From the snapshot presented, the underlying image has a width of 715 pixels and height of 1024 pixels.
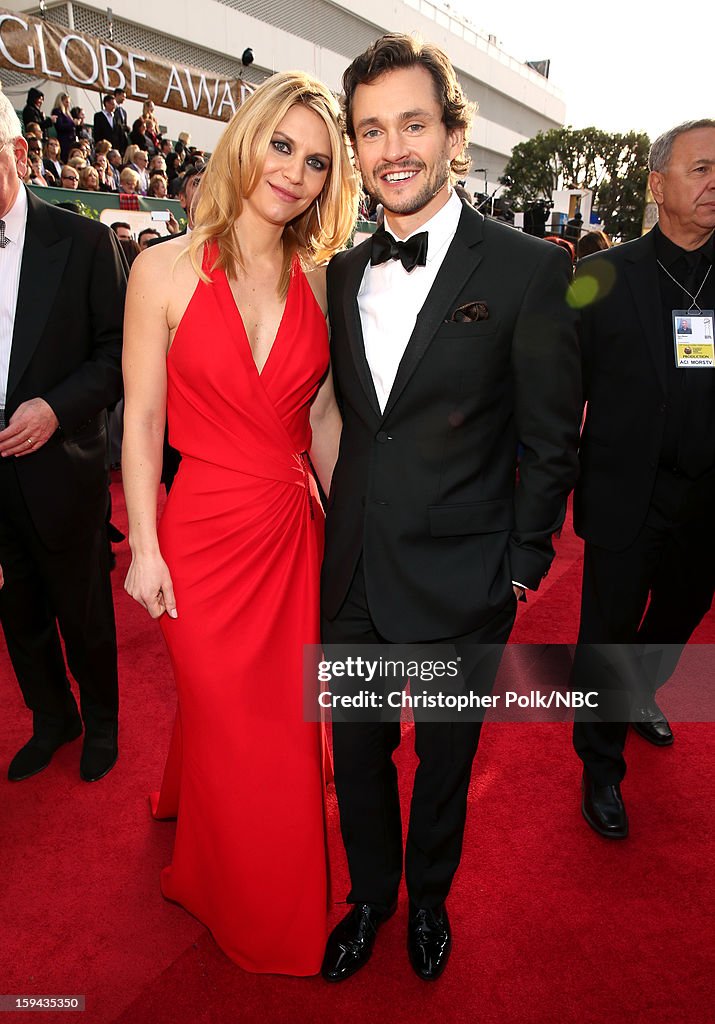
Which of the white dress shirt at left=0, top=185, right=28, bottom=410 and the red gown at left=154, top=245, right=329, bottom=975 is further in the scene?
the white dress shirt at left=0, top=185, right=28, bottom=410

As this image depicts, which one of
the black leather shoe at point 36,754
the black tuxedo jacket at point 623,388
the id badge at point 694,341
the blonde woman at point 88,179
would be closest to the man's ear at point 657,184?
the black tuxedo jacket at point 623,388

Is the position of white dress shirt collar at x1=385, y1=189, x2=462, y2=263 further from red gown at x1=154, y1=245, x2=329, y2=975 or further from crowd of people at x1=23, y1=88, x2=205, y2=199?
crowd of people at x1=23, y1=88, x2=205, y2=199

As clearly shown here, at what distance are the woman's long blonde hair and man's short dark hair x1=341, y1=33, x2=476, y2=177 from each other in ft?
0.31

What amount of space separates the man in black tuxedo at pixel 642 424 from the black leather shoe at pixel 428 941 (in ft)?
2.21

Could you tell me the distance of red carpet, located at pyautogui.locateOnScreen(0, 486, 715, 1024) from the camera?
1.69 metres

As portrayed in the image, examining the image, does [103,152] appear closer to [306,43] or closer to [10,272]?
[10,272]

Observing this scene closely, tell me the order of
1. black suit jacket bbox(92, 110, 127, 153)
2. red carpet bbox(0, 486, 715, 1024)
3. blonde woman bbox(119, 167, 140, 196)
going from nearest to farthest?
red carpet bbox(0, 486, 715, 1024) < blonde woman bbox(119, 167, 140, 196) < black suit jacket bbox(92, 110, 127, 153)

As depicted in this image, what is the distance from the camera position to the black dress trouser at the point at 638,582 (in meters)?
2.17

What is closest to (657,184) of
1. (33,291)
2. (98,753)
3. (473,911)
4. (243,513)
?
(243,513)

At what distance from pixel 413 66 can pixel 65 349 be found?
4.18 ft

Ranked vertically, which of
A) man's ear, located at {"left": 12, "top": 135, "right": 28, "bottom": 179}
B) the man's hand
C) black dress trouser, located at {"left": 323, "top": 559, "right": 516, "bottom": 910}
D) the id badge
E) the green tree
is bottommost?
black dress trouser, located at {"left": 323, "top": 559, "right": 516, "bottom": 910}

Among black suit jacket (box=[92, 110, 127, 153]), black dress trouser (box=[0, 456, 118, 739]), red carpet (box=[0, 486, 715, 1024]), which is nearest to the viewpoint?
red carpet (box=[0, 486, 715, 1024])

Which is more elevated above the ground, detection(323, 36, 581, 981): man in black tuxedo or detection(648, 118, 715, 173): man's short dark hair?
detection(648, 118, 715, 173): man's short dark hair

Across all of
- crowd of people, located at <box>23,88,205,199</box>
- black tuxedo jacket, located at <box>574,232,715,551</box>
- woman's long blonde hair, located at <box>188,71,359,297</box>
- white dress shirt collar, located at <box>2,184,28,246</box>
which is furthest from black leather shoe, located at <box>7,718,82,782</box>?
crowd of people, located at <box>23,88,205,199</box>
